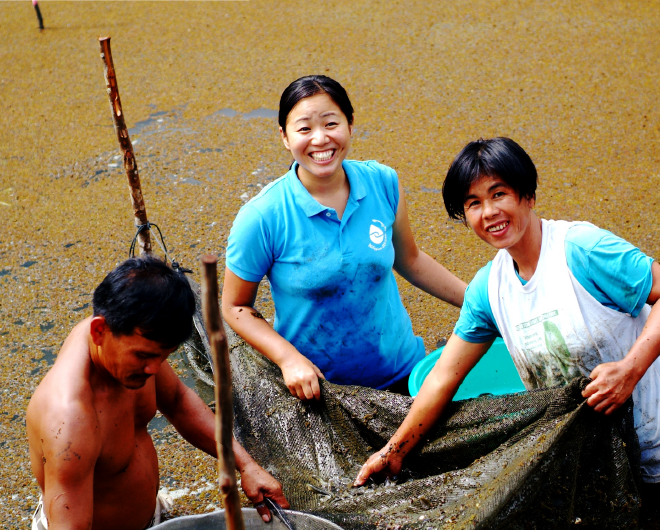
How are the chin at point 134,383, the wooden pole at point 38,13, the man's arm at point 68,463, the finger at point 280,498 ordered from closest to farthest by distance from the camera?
the man's arm at point 68,463 → the chin at point 134,383 → the finger at point 280,498 → the wooden pole at point 38,13

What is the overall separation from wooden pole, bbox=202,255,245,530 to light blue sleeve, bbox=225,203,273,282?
1.07 m

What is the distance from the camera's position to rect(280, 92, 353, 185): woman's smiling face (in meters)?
2.19

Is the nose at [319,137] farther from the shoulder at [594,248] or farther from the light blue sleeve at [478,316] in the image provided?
the shoulder at [594,248]

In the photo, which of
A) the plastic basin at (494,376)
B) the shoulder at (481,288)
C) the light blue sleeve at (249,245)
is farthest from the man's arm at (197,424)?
the plastic basin at (494,376)

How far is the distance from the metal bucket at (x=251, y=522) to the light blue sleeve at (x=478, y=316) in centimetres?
67

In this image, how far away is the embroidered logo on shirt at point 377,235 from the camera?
2.29m

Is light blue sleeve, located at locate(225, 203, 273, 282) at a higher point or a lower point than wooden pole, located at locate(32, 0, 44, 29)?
lower

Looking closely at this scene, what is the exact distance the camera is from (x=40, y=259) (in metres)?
3.95

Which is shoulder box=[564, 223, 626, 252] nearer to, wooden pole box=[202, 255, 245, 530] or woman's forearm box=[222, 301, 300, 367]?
woman's forearm box=[222, 301, 300, 367]

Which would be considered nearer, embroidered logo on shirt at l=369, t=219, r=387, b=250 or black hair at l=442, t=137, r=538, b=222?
black hair at l=442, t=137, r=538, b=222

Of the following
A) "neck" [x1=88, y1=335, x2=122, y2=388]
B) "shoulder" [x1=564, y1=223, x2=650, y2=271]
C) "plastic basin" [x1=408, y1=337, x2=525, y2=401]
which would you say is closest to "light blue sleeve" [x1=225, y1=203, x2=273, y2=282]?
"neck" [x1=88, y1=335, x2=122, y2=388]

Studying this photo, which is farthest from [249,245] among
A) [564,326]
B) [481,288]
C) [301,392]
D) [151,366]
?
[564,326]

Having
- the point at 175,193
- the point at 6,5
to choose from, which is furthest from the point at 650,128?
the point at 6,5

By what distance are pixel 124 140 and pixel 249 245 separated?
1309 mm
